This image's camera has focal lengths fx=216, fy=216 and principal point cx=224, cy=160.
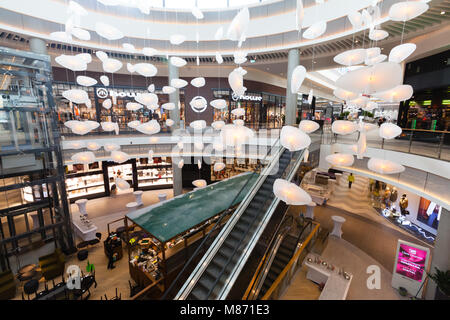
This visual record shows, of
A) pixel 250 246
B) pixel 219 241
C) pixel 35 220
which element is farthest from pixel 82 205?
pixel 250 246

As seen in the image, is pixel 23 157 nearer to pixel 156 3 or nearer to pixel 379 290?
pixel 156 3

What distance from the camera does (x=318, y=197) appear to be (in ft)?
51.9

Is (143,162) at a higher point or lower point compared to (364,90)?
lower

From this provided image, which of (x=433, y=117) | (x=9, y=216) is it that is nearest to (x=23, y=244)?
(x=9, y=216)

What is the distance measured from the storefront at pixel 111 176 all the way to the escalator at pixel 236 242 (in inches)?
355

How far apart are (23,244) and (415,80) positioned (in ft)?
67.4

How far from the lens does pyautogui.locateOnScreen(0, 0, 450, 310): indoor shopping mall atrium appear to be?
5.32 meters

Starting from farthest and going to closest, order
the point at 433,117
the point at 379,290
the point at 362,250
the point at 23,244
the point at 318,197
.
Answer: the point at 318,197 → the point at 433,117 → the point at 362,250 → the point at 23,244 → the point at 379,290

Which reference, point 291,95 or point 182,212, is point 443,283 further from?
point 291,95

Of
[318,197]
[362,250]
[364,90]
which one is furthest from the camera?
[318,197]

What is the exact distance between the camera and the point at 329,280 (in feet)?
25.9

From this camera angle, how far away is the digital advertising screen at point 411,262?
24.7ft

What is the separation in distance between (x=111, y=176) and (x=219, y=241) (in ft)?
41.9
